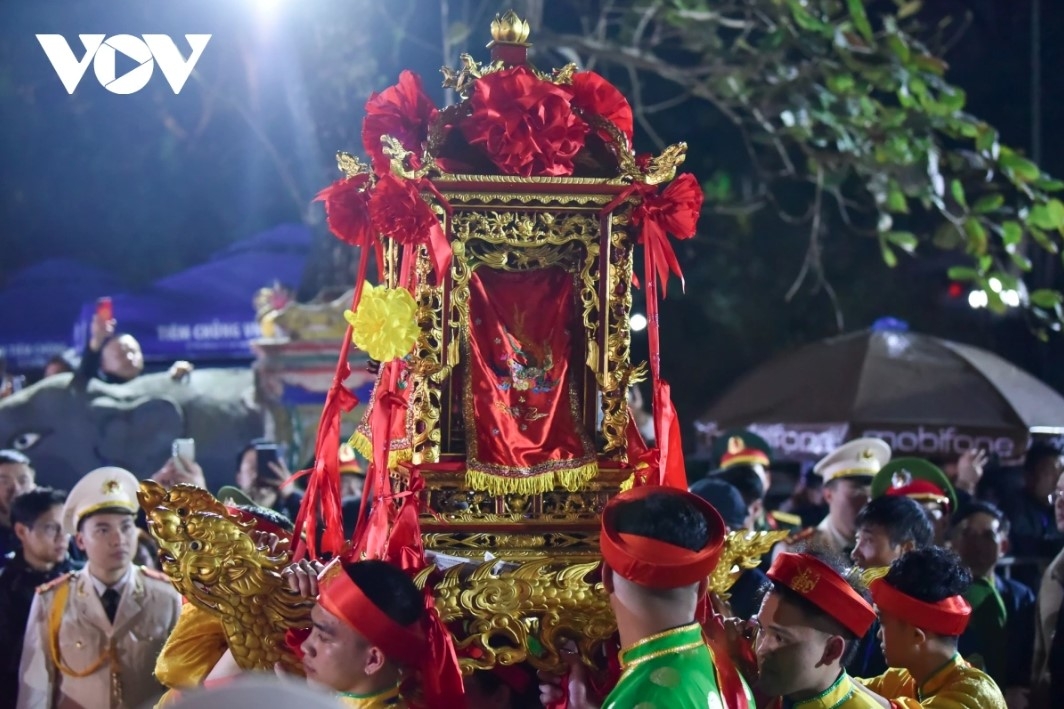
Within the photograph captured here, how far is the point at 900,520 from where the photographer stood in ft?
15.6

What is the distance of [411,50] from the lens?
10148 millimetres

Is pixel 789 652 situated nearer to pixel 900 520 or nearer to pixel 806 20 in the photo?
pixel 900 520

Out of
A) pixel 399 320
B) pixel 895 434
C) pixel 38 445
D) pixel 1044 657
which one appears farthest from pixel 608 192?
pixel 38 445

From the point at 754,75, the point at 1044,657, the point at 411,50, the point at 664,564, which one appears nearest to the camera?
the point at 664,564

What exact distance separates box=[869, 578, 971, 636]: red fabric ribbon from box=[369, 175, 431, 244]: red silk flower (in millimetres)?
1604

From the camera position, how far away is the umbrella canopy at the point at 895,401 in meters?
8.08

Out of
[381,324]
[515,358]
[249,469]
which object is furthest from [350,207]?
[249,469]

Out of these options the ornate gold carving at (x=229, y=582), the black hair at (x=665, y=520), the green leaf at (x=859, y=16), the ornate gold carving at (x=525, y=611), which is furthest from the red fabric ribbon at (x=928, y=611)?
the green leaf at (x=859, y=16)

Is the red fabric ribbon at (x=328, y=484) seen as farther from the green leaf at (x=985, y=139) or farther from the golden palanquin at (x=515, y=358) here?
the green leaf at (x=985, y=139)

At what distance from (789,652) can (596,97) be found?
1699mm

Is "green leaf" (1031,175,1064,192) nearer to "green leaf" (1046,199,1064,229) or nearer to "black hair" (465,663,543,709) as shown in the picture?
"green leaf" (1046,199,1064,229)

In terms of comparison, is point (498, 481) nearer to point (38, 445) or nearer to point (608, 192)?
point (608, 192)

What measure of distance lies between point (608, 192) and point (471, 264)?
45cm

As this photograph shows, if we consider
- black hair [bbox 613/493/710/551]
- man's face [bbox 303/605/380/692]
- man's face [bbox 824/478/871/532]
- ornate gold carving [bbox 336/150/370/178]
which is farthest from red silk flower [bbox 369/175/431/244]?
man's face [bbox 824/478/871/532]
